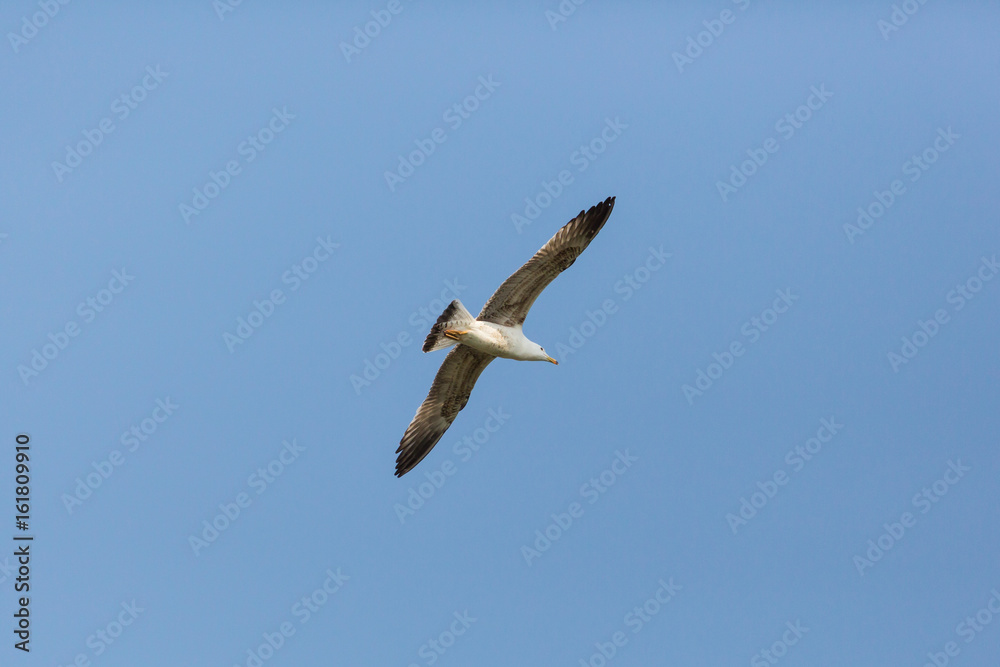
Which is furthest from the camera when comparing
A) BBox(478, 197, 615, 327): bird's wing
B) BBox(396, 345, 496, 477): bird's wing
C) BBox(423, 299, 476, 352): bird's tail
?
BBox(396, 345, 496, 477): bird's wing

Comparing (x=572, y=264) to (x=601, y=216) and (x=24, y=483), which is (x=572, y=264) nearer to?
(x=601, y=216)

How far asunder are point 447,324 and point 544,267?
4.83 ft

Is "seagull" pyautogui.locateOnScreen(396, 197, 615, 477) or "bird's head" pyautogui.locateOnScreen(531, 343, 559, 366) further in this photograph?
"bird's head" pyautogui.locateOnScreen(531, 343, 559, 366)

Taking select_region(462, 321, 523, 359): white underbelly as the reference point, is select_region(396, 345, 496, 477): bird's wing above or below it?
below

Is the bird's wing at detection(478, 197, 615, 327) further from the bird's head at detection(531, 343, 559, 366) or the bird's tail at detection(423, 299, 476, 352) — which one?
the bird's head at detection(531, 343, 559, 366)

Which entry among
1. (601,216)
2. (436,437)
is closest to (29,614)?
(436,437)

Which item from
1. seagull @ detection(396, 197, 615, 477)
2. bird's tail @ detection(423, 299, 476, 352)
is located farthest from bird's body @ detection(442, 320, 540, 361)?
bird's tail @ detection(423, 299, 476, 352)

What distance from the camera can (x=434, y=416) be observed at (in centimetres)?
1409

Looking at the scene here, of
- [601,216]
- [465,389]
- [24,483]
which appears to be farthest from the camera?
[465,389]

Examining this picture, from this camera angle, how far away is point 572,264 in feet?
40.0

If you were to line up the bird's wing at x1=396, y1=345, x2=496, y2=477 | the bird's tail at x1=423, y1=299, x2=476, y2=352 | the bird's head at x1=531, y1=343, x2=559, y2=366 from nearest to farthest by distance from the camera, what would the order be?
the bird's tail at x1=423, y1=299, x2=476, y2=352 → the bird's head at x1=531, y1=343, x2=559, y2=366 → the bird's wing at x1=396, y1=345, x2=496, y2=477

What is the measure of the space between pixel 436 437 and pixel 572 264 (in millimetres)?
3681

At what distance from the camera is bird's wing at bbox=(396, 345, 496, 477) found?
13.9 m

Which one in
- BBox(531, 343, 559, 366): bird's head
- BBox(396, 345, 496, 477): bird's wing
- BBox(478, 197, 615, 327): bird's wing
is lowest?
BBox(396, 345, 496, 477): bird's wing
